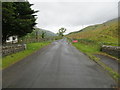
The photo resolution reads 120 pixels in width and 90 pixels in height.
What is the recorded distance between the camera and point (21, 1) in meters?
16.1

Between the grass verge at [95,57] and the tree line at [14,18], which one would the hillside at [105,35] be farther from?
the tree line at [14,18]

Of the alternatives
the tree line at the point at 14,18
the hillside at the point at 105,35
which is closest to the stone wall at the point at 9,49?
the tree line at the point at 14,18

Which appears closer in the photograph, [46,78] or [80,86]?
[80,86]

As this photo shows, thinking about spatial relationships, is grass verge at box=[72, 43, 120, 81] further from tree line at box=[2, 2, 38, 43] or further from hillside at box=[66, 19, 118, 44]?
tree line at box=[2, 2, 38, 43]

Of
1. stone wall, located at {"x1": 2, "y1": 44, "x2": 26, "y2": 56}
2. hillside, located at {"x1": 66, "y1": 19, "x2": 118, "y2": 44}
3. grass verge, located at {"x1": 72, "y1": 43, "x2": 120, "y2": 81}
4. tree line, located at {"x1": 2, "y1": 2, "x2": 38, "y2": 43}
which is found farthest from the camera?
hillside, located at {"x1": 66, "y1": 19, "x2": 118, "y2": 44}

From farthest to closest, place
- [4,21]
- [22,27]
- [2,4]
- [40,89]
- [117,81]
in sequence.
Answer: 1. [22,27]
2. [4,21]
3. [2,4]
4. [117,81]
5. [40,89]

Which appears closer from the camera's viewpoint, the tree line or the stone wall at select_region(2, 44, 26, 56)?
the stone wall at select_region(2, 44, 26, 56)

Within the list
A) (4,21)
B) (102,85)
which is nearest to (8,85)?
(102,85)

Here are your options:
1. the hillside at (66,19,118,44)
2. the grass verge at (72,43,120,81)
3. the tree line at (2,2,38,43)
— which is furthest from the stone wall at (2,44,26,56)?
the hillside at (66,19,118,44)

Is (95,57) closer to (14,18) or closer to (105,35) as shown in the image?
(14,18)

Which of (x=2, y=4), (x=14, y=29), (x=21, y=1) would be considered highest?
(x=21, y=1)

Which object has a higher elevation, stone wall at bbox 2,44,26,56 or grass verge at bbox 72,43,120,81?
stone wall at bbox 2,44,26,56

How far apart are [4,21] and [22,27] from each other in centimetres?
231

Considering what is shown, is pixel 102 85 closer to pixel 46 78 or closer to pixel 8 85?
pixel 46 78
